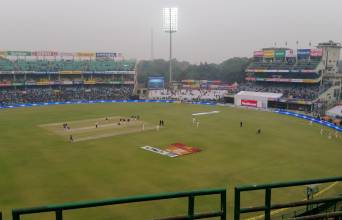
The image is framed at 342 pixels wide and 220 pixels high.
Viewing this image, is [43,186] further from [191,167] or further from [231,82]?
[231,82]

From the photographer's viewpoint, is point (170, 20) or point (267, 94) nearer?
point (267, 94)

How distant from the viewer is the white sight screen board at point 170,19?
93.4 meters

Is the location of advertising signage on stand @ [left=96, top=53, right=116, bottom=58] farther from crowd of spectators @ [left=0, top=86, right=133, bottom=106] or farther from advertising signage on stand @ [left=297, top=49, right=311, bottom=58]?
advertising signage on stand @ [left=297, top=49, right=311, bottom=58]

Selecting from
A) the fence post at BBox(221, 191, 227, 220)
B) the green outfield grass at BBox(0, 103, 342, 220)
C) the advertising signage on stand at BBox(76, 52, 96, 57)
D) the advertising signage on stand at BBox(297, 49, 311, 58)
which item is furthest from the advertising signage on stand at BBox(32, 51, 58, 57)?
the fence post at BBox(221, 191, 227, 220)

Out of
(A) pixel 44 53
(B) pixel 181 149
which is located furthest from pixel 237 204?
(A) pixel 44 53

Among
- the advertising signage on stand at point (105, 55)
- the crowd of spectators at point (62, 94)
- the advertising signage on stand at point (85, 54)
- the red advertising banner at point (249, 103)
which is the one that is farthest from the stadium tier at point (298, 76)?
the advertising signage on stand at point (85, 54)

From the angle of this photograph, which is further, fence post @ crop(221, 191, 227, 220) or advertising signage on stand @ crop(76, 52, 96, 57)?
advertising signage on stand @ crop(76, 52, 96, 57)

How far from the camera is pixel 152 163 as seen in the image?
32656 millimetres

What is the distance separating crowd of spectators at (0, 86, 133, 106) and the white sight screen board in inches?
899

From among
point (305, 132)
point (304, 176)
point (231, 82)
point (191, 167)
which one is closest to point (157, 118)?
point (305, 132)

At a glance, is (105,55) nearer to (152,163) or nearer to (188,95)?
(188,95)

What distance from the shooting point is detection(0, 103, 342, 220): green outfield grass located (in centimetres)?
2370

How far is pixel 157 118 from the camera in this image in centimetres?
6097

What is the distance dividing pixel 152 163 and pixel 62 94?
67.0m
